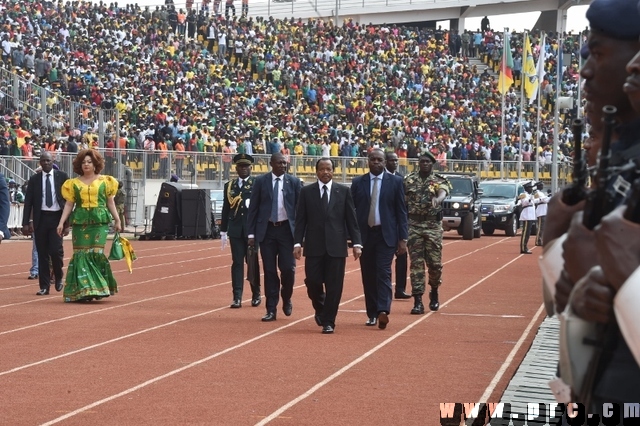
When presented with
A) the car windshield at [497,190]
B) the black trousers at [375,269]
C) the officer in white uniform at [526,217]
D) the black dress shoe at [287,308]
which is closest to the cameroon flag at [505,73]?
the car windshield at [497,190]

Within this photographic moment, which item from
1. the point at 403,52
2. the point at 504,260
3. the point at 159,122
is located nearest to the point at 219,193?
the point at 159,122

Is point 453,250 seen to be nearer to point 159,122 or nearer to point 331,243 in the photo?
point 159,122

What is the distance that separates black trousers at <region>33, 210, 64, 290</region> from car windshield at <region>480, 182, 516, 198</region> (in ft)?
75.7

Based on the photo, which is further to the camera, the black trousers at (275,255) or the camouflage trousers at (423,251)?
the camouflage trousers at (423,251)

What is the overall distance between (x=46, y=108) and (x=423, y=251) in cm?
2326

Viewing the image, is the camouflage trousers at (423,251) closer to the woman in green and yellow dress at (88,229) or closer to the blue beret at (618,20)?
the woman in green and yellow dress at (88,229)

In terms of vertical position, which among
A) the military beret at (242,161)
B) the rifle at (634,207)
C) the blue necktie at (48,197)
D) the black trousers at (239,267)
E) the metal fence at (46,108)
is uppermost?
the metal fence at (46,108)

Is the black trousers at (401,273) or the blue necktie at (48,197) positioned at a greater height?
the blue necktie at (48,197)

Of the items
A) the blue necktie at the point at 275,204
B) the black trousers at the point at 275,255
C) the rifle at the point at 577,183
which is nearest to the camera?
the rifle at the point at 577,183

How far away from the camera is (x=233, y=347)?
39.8 ft

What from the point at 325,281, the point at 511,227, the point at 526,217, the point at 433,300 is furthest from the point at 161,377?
the point at 511,227

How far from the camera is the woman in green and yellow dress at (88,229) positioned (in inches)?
645

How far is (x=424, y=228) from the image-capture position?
52.6 ft

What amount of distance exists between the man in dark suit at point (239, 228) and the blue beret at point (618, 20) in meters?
12.6
